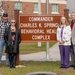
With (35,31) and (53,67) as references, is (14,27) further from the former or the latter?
(53,67)

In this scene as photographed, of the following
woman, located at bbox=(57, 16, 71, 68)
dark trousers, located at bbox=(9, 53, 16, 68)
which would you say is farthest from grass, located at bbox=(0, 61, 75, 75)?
woman, located at bbox=(57, 16, 71, 68)

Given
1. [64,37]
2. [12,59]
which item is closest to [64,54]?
[64,37]

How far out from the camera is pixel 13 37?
1191 cm

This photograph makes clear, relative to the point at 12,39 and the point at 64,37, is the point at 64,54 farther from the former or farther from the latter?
the point at 12,39

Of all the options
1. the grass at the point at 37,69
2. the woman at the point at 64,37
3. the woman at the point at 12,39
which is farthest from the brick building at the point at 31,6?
the woman at the point at 64,37

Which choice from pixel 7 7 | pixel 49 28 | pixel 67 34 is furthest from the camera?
pixel 7 7

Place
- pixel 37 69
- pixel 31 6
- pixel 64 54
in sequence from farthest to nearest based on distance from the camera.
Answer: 1. pixel 31 6
2. pixel 64 54
3. pixel 37 69

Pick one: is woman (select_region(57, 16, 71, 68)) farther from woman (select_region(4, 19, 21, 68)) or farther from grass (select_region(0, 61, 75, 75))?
woman (select_region(4, 19, 21, 68))

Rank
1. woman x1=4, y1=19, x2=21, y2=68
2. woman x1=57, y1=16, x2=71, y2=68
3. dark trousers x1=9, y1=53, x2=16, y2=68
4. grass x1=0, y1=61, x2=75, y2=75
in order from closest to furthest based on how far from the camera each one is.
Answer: grass x1=0, y1=61, x2=75, y2=75 → woman x1=57, y1=16, x2=71, y2=68 → woman x1=4, y1=19, x2=21, y2=68 → dark trousers x1=9, y1=53, x2=16, y2=68

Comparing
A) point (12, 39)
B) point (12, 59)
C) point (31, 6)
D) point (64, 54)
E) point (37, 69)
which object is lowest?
point (37, 69)

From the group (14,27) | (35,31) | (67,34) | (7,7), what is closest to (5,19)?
(14,27)

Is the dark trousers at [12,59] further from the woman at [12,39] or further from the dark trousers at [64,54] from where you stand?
the dark trousers at [64,54]

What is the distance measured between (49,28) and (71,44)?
1.10m

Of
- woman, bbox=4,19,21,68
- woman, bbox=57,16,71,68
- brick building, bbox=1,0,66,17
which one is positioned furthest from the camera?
brick building, bbox=1,0,66,17
